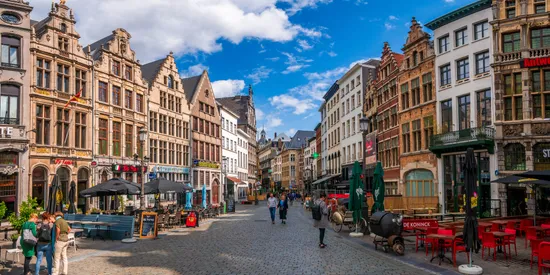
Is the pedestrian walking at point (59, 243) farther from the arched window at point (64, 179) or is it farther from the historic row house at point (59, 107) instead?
the arched window at point (64, 179)

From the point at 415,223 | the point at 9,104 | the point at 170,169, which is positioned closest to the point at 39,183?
the point at 9,104

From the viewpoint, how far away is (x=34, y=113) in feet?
90.1

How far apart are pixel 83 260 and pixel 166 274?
13.1 ft

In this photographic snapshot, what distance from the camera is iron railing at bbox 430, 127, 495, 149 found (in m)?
27.8

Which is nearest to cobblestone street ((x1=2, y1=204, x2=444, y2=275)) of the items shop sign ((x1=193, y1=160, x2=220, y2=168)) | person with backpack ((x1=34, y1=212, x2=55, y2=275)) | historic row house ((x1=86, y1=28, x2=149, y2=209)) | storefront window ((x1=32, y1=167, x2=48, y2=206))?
person with backpack ((x1=34, y1=212, x2=55, y2=275))

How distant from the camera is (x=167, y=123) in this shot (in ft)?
146

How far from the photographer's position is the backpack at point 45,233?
10.7 meters

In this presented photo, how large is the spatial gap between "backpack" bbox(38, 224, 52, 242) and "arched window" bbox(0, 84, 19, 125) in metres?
18.5

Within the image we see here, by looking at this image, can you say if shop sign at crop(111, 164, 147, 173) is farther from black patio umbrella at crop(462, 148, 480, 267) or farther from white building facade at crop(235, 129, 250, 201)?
white building facade at crop(235, 129, 250, 201)

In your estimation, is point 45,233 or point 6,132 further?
point 6,132

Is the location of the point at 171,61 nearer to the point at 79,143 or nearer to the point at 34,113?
the point at 79,143

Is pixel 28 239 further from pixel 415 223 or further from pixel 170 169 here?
pixel 170 169

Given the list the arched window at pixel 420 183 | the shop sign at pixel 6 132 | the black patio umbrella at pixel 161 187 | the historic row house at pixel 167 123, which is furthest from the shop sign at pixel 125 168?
the arched window at pixel 420 183

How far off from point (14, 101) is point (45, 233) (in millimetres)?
19329
